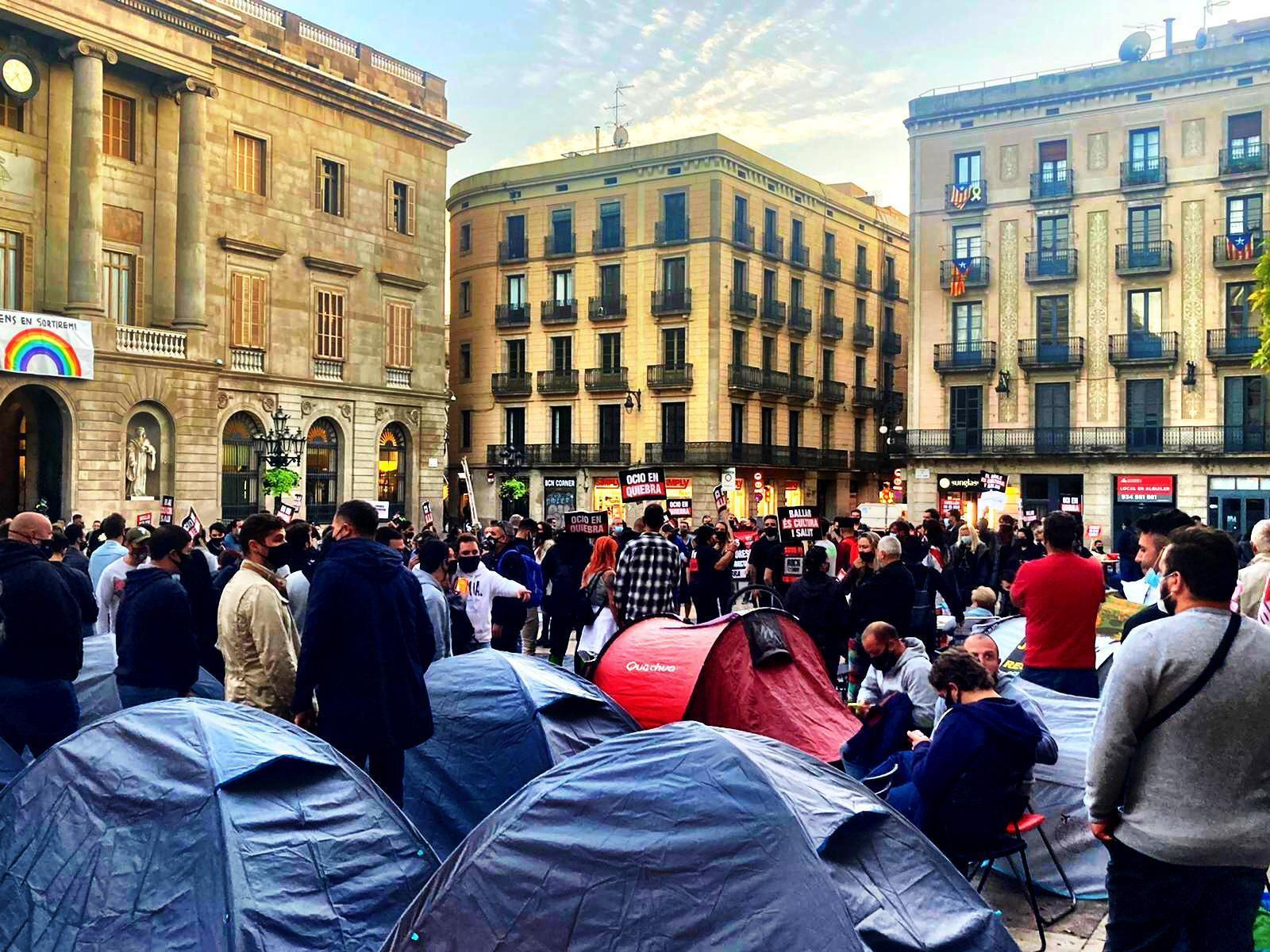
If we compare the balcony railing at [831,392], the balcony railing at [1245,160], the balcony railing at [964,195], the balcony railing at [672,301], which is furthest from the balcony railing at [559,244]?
the balcony railing at [1245,160]

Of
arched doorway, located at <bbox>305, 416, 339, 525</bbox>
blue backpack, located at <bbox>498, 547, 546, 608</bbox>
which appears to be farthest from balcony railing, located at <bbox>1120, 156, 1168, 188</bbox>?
blue backpack, located at <bbox>498, 547, 546, 608</bbox>

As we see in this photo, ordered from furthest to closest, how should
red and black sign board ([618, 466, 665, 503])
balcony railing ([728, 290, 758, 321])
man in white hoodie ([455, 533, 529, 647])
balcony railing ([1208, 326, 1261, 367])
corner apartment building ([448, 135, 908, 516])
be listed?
balcony railing ([728, 290, 758, 321]), corner apartment building ([448, 135, 908, 516]), balcony railing ([1208, 326, 1261, 367]), red and black sign board ([618, 466, 665, 503]), man in white hoodie ([455, 533, 529, 647])

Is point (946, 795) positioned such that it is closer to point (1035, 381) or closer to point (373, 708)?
point (373, 708)

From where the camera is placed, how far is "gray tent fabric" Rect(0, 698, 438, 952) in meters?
4.81

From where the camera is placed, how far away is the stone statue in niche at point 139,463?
30.6 m

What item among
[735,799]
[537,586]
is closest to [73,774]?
[735,799]

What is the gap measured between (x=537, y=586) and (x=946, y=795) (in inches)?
357

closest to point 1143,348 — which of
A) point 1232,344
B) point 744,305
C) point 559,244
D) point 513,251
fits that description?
point 1232,344

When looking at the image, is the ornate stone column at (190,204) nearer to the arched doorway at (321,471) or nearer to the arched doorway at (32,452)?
the arched doorway at (32,452)

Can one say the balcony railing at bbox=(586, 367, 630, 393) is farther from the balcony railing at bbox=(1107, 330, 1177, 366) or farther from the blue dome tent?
the blue dome tent

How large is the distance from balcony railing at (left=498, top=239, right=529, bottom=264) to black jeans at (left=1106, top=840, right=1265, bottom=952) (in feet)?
153

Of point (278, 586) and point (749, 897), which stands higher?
point (278, 586)

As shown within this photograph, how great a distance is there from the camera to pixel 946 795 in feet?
18.8

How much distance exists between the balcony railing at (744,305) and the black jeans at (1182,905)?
42825mm
